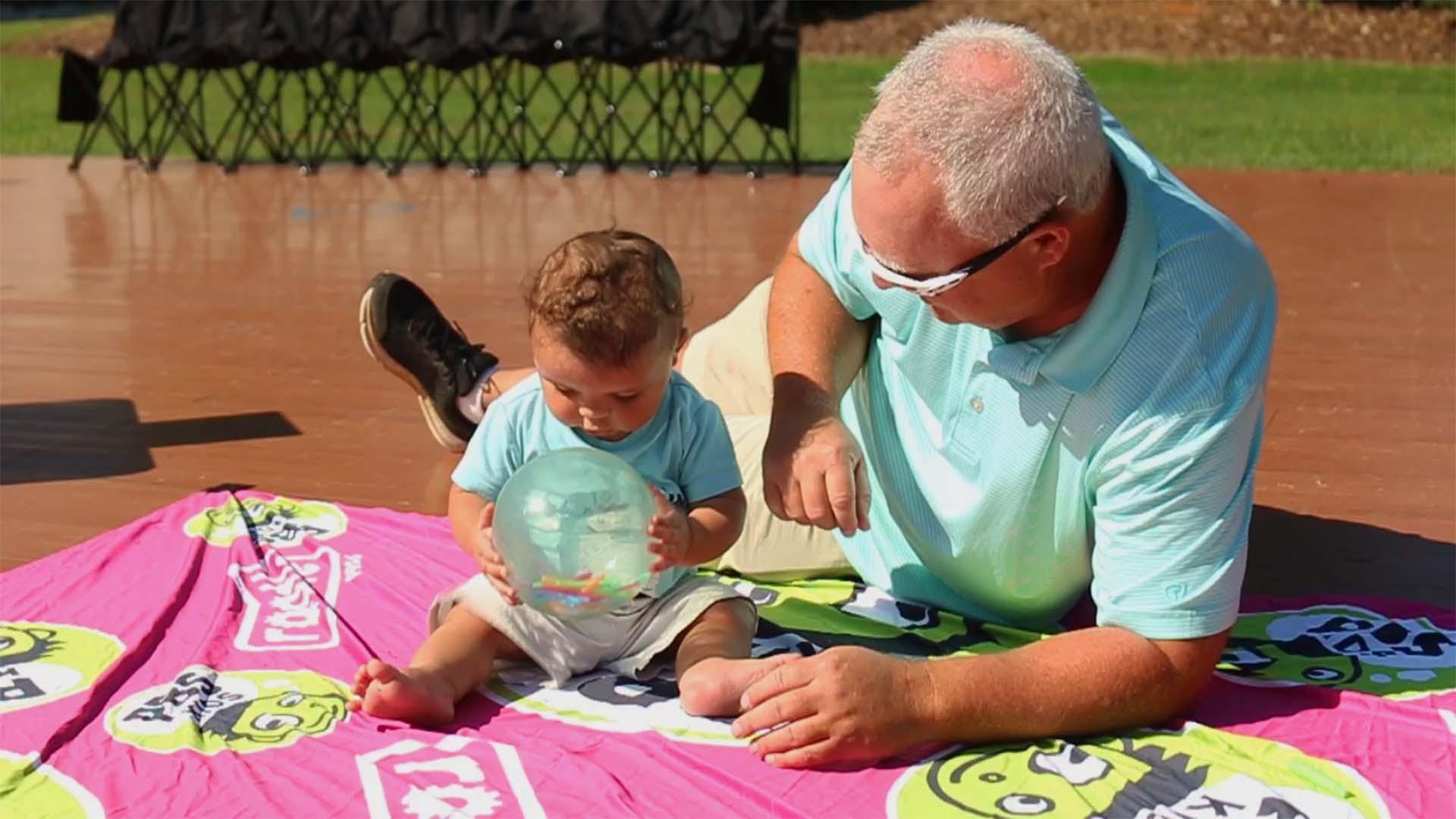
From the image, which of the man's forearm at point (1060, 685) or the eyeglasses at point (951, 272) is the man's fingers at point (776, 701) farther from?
the eyeglasses at point (951, 272)

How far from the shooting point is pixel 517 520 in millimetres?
2727

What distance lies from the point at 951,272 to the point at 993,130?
8.6 inches

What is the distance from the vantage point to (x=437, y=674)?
111 inches

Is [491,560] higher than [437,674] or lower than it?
higher

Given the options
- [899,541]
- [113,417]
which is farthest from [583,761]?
[113,417]

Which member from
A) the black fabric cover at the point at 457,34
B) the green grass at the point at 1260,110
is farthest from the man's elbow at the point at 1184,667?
the green grass at the point at 1260,110

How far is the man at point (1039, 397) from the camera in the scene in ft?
7.93

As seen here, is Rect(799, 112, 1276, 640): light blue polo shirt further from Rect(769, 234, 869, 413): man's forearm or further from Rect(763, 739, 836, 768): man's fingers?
Rect(763, 739, 836, 768): man's fingers

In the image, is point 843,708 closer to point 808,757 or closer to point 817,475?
point 808,757

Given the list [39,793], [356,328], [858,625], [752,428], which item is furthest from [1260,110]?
[39,793]

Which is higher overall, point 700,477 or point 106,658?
point 700,477

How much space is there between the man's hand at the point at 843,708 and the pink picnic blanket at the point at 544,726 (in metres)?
0.04

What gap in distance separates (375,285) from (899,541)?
1703 mm

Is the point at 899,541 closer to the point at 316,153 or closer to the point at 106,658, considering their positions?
the point at 106,658
